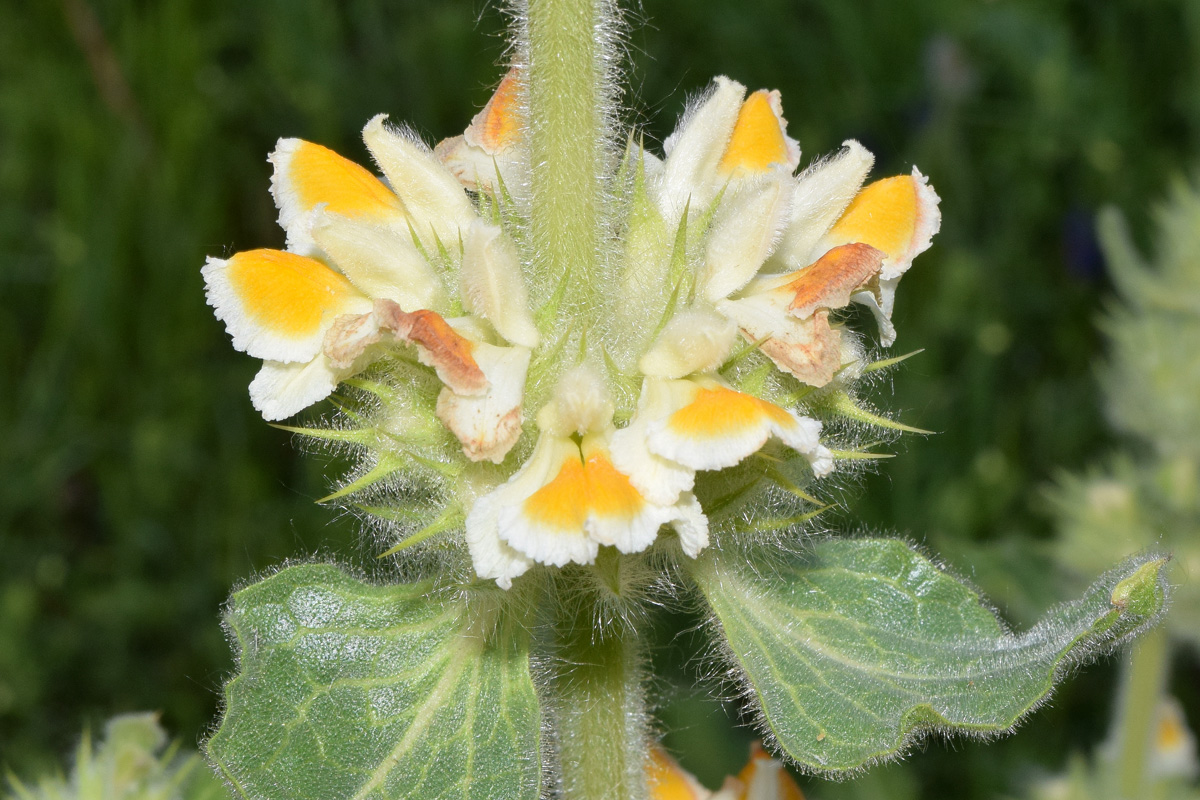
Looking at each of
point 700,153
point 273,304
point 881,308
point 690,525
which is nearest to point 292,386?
point 273,304

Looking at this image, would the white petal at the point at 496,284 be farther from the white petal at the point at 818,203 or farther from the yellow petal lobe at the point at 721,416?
the white petal at the point at 818,203

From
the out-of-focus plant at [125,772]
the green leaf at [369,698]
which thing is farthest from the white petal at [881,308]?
the out-of-focus plant at [125,772]

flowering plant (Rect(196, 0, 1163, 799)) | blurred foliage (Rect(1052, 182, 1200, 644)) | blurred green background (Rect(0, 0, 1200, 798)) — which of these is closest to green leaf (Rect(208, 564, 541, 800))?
flowering plant (Rect(196, 0, 1163, 799))

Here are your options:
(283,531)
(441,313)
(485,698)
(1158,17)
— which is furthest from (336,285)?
(1158,17)

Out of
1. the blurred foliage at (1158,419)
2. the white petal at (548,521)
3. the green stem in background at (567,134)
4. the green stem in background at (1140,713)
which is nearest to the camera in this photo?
the white petal at (548,521)

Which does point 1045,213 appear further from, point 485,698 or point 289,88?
point 485,698

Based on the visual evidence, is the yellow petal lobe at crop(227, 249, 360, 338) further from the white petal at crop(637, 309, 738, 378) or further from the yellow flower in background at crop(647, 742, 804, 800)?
the yellow flower in background at crop(647, 742, 804, 800)

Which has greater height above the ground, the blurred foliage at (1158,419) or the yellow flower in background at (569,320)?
the yellow flower in background at (569,320)

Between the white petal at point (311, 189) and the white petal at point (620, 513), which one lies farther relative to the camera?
the white petal at point (311, 189)
